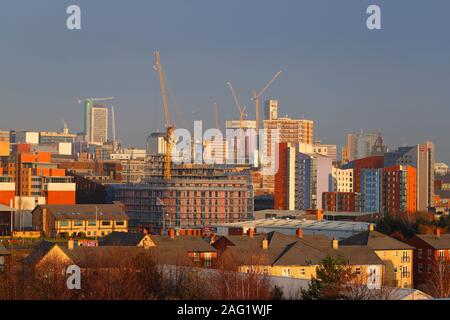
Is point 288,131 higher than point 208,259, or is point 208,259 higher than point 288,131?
point 288,131

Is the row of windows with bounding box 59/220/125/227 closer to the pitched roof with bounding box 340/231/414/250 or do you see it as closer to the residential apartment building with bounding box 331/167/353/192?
the pitched roof with bounding box 340/231/414/250

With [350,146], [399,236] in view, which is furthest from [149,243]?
[350,146]

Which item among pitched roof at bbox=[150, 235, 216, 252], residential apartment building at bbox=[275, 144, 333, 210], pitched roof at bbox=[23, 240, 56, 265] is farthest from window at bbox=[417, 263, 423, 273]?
residential apartment building at bbox=[275, 144, 333, 210]

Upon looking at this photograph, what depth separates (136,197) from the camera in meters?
51.2

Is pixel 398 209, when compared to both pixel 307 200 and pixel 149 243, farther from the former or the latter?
pixel 149 243

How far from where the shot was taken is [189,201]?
5009 cm

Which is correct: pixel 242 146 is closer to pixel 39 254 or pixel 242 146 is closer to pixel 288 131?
pixel 288 131

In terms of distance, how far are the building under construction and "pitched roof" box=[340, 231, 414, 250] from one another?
67.6 feet

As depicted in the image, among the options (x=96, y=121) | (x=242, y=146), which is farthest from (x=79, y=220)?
(x=96, y=121)

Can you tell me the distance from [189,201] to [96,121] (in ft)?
432

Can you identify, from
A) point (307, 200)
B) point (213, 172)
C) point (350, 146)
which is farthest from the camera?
point (350, 146)

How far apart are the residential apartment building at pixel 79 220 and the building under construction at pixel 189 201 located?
9.23ft

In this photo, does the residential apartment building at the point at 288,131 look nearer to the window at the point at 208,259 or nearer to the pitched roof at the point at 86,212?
the pitched roof at the point at 86,212
